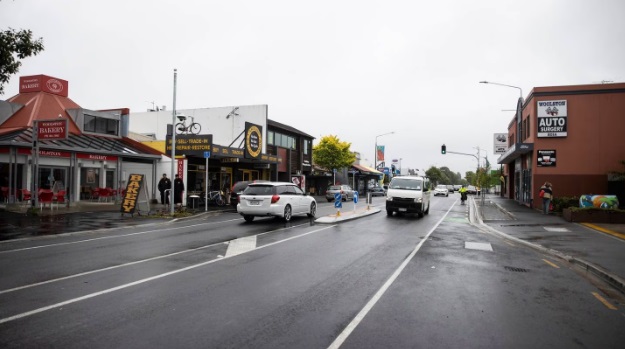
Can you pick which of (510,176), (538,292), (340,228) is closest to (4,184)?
(340,228)

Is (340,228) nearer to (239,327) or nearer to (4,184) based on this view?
(239,327)

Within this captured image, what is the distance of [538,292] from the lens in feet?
22.2

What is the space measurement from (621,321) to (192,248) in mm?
8492

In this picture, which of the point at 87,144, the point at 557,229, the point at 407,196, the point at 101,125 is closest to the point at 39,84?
the point at 101,125

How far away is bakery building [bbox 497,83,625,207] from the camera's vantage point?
23.6m

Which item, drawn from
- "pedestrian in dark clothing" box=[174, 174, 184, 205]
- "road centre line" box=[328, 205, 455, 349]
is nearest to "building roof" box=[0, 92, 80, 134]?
"pedestrian in dark clothing" box=[174, 174, 184, 205]

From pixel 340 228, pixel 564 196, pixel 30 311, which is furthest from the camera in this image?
pixel 564 196

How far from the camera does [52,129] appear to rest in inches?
723

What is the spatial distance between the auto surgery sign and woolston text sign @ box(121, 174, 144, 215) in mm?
22789

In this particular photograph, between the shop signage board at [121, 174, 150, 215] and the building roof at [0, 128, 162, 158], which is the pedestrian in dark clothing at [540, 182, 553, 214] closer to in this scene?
the shop signage board at [121, 174, 150, 215]

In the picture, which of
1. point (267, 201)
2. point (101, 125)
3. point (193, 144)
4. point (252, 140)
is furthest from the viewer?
point (252, 140)

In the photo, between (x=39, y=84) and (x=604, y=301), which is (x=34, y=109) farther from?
(x=604, y=301)

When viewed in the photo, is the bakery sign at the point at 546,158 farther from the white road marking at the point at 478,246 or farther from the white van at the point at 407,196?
the white road marking at the point at 478,246

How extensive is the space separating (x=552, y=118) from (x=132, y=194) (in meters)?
23.8
